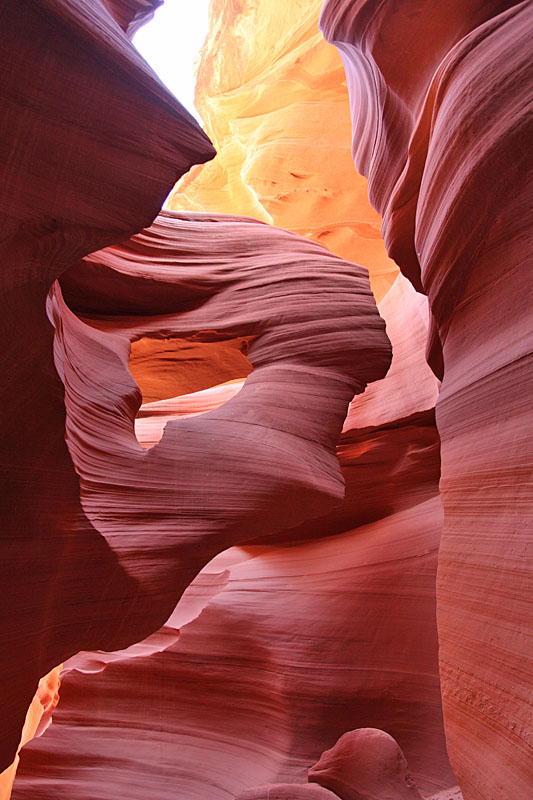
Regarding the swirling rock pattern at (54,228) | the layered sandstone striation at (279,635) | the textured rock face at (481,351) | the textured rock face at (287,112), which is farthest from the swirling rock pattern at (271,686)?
the textured rock face at (287,112)

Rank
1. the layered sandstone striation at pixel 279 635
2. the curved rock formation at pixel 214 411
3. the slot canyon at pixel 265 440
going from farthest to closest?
the layered sandstone striation at pixel 279 635, the curved rock formation at pixel 214 411, the slot canyon at pixel 265 440

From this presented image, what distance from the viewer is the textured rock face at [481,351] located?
1858 millimetres

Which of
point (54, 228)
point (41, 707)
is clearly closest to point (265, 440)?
point (54, 228)

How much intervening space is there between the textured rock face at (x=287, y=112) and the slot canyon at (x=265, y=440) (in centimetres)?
184

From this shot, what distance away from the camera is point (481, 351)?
7.45 feet

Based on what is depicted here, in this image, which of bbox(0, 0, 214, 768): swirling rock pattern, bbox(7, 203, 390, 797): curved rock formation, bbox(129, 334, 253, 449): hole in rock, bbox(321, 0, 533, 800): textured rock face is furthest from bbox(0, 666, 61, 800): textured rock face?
bbox(321, 0, 533, 800): textured rock face

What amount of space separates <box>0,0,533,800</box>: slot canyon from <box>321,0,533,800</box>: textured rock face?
0.04 feet

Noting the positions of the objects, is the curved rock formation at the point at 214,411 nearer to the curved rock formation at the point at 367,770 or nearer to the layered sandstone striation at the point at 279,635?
the layered sandstone striation at the point at 279,635

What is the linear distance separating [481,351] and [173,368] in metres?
2.16

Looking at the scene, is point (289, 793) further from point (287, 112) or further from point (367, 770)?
point (287, 112)

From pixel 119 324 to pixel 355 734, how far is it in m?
2.51

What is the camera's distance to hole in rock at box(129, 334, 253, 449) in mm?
3562

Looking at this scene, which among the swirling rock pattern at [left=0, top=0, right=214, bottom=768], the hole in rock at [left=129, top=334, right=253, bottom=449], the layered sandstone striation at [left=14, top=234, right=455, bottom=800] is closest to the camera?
the swirling rock pattern at [left=0, top=0, right=214, bottom=768]

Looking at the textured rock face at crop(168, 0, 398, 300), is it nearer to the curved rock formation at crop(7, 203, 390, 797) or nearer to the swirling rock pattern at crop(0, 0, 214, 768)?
the curved rock formation at crop(7, 203, 390, 797)
